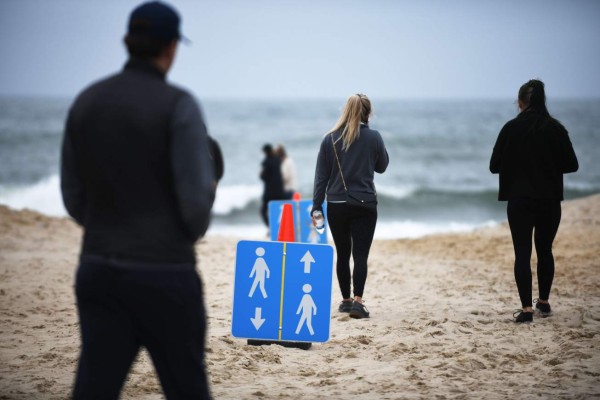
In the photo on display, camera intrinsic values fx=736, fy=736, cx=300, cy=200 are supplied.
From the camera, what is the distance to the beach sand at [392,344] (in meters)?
4.55

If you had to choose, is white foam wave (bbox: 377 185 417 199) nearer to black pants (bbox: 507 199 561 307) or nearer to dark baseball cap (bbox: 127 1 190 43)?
black pants (bbox: 507 199 561 307)

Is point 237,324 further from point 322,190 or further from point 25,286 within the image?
point 25,286

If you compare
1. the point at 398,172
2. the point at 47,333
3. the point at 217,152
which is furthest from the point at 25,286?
the point at 398,172

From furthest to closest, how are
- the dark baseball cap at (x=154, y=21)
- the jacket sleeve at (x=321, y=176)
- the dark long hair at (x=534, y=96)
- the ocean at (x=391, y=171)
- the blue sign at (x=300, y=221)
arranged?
1. the ocean at (x=391, y=171)
2. the blue sign at (x=300, y=221)
3. the jacket sleeve at (x=321, y=176)
4. the dark long hair at (x=534, y=96)
5. the dark baseball cap at (x=154, y=21)

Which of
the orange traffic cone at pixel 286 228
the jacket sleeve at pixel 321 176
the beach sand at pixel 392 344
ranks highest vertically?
the jacket sleeve at pixel 321 176

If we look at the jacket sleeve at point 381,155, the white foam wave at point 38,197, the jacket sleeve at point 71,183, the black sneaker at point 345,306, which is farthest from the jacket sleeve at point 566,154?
the white foam wave at point 38,197

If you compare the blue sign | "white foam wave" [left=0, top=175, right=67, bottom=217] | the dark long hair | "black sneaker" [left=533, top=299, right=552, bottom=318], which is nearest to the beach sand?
"black sneaker" [left=533, top=299, right=552, bottom=318]

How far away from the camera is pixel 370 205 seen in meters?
6.19

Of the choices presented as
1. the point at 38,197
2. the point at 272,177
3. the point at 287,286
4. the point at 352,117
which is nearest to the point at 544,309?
the point at 352,117

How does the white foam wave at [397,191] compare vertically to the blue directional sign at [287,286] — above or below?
above

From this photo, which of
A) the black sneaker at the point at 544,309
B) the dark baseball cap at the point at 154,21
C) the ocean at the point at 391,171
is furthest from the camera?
the ocean at the point at 391,171

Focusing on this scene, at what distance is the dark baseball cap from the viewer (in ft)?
7.91

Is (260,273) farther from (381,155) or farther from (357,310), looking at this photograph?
(381,155)

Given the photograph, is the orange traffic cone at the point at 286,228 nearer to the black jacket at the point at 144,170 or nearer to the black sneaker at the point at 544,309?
the black sneaker at the point at 544,309
